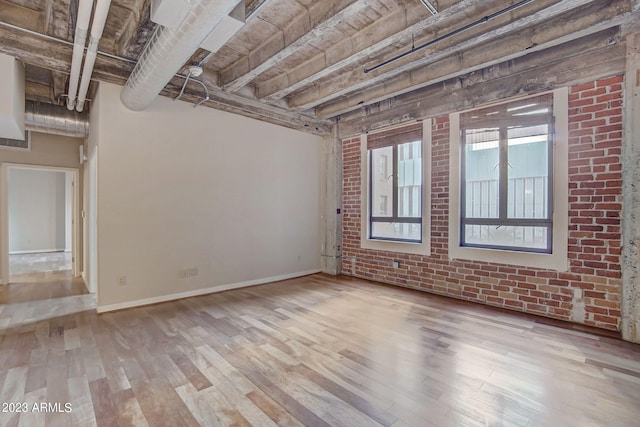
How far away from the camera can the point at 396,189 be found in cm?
500

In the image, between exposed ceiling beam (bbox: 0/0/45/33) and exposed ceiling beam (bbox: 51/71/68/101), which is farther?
exposed ceiling beam (bbox: 51/71/68/101)

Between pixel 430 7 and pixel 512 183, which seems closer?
pixel 430 7

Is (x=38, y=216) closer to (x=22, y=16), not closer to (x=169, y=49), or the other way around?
(x=22, y=16)

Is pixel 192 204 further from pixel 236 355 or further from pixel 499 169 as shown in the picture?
pixel 499 169

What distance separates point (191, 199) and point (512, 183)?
4.34 metres

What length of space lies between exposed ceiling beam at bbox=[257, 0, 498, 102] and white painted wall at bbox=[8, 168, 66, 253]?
29.0 feet

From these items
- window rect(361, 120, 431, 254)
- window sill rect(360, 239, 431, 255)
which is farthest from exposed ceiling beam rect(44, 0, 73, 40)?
window sill rect(360, 239, 431, 255)

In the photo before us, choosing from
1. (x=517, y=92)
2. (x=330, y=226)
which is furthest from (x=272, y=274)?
(x=517, y=92)

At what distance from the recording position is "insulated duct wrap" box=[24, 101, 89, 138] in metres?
3.94

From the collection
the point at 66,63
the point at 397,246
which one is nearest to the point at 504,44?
the point at 397,246

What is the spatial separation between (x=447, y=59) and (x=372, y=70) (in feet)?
2.91

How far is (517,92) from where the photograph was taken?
3.50 m

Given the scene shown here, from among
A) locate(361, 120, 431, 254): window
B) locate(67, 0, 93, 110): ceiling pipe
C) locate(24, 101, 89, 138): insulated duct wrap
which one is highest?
locate(67, 0, 93, 110): ceiling pipe

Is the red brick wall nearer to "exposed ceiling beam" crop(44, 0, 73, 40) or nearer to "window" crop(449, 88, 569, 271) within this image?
"window" crop(449, 88, 569, 271)
